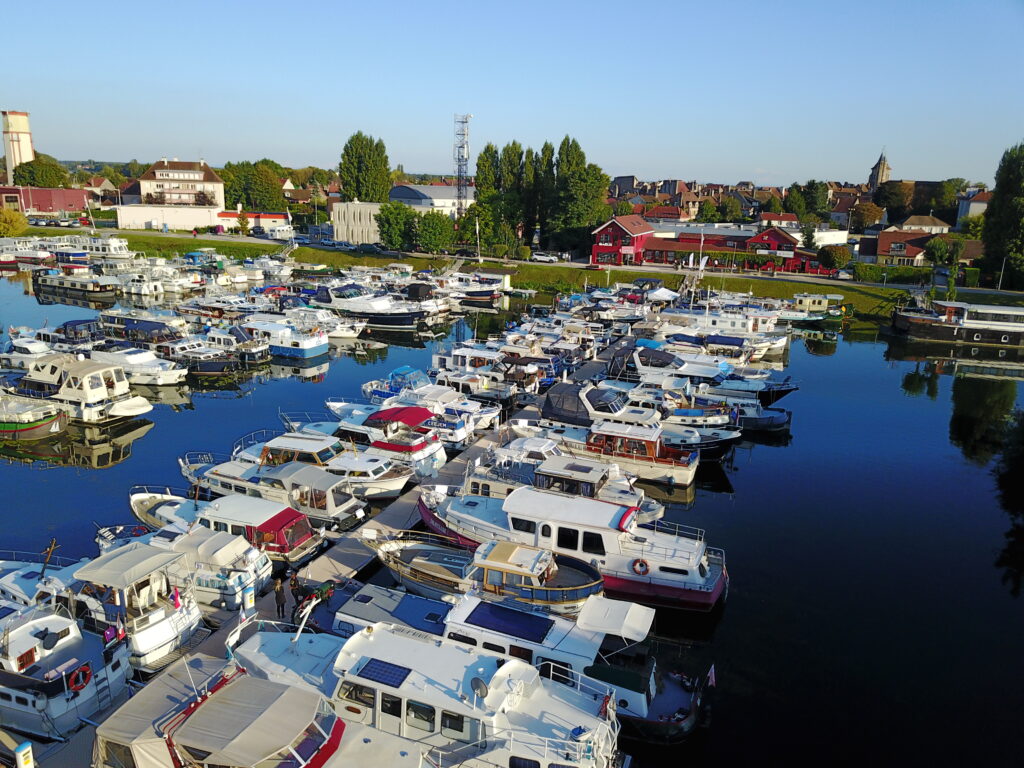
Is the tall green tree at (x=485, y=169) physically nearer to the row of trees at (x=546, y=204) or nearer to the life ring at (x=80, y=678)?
the row of trees at (x=546, y=204)


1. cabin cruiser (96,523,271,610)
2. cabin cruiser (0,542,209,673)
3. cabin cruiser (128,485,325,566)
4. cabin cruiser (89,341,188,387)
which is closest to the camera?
cabin cruiser (0,542,209,673)

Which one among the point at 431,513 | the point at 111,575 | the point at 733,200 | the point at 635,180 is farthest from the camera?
the point at 635,180

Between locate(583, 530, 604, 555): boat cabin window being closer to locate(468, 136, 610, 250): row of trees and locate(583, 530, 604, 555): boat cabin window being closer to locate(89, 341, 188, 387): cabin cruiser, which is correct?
locate(89, 341, 188, 387): cabin cruiser

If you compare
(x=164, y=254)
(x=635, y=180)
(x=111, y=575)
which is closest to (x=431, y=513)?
(x=111, y=575)

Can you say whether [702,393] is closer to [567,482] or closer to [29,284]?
[567,482]

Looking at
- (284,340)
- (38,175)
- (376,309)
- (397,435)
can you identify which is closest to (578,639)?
(397,435)

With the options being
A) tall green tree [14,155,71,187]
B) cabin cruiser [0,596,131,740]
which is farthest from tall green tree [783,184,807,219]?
tall green tree [14,155,71,187]
